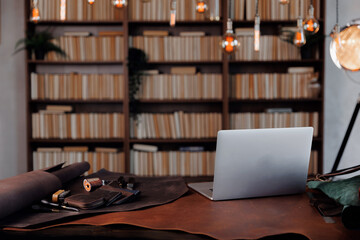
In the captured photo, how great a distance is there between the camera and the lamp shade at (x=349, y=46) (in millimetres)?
1917

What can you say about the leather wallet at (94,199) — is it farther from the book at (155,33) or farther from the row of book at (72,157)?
the book at (155,33)

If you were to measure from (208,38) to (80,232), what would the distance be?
2736 mm

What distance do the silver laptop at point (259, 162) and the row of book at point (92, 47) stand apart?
2394mm

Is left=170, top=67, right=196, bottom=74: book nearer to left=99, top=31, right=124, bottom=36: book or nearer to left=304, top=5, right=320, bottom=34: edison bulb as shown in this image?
left=99, top=31, right=124, bottom=36: book

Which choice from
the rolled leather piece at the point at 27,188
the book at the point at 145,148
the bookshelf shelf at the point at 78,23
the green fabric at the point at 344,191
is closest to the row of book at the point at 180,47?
the bookshelf shelf at the point at 78,23

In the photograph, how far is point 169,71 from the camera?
3730 millimetres

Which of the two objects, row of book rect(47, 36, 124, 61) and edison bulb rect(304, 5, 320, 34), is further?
row of book rect(47, 36, 124, 61)

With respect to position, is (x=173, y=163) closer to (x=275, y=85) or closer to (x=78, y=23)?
(x=275, y=85)

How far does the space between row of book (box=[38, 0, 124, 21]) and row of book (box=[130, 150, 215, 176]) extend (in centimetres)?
137

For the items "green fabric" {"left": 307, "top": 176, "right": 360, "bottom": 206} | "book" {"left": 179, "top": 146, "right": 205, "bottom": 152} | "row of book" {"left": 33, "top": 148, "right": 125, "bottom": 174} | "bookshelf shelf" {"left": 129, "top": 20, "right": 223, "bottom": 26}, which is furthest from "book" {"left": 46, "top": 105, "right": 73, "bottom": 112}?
"green fabric" {"left": 307, "top": 176, "right": 360, "bottom": 206}

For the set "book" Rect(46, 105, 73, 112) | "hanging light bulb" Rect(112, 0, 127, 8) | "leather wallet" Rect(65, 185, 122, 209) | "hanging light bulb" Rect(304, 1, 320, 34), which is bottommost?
"leather wallet" Rect(65, 185, 122, 209)

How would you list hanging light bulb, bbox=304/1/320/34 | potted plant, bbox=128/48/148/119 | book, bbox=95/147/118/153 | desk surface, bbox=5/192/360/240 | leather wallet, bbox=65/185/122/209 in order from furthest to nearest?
book, bbox=95/147/118/153 → potted plant, bbox=128/48/148/119 → hanging light bulb, bbox=304/1/320/34 → leather wallet, bbox=65/185/122/209 → desk surface, bbox=5/192/360/240

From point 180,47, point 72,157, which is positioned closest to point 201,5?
point 180,47

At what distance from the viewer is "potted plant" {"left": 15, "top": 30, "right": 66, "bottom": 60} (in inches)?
134
